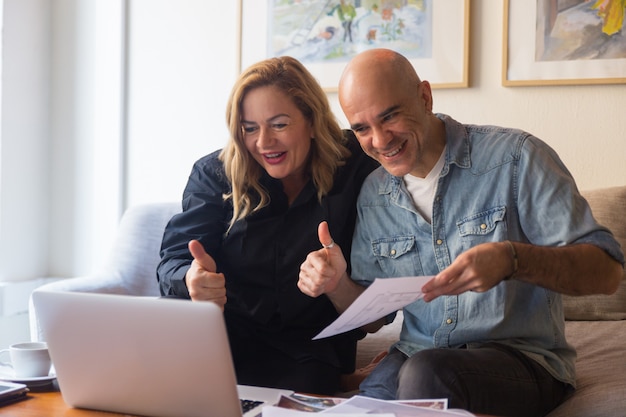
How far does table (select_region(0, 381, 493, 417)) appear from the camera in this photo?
131 centimetres

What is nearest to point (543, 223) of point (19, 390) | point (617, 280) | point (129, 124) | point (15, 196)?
point (617, 280)

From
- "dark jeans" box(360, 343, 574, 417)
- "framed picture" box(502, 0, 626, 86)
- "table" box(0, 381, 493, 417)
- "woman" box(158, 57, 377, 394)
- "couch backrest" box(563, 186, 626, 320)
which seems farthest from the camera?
"framed picture" box(502, 0, 626, 86)

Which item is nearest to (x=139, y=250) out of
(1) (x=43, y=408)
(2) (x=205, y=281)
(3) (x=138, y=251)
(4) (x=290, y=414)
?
(3) (x=138, y=251)

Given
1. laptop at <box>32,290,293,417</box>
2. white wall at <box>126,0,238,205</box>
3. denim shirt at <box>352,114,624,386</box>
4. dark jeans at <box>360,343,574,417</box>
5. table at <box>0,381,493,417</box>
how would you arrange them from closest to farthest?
laptop at <box>32,290,293,417</box> → table at <box>0,381,493,417</box> → dark jeans at <box>360,343,574,417</box> → denim shirt at <box>352,114,624,386</box> → white wall at <box>126,0,238,205</box>

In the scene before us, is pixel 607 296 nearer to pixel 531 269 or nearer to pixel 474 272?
pixel 531 269

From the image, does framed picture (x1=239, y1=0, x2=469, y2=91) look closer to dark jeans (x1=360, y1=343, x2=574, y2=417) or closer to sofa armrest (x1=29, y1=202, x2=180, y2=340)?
sofa armrest (x1=29, y1=202, x2=180, y2=340)

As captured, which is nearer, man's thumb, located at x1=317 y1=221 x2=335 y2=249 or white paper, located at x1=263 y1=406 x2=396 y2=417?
white paper, located at x1=263 y1=406 x2=396 y2=417

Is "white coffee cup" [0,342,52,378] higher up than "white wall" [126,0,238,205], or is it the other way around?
"white wall" [126,0,238,205]

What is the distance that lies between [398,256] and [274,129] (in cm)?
46

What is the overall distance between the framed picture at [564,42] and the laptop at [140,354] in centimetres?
168

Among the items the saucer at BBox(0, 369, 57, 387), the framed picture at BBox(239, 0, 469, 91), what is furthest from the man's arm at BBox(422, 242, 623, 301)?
the framed picture at BBox(239, 0, 469, 91)

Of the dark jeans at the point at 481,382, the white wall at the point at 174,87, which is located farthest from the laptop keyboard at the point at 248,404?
the white wall at the point at 174,87

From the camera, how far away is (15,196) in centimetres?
325

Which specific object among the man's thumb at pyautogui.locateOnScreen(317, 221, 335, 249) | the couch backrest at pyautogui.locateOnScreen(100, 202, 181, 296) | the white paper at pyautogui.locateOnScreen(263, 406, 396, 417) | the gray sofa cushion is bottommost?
the gray sofa cushion
